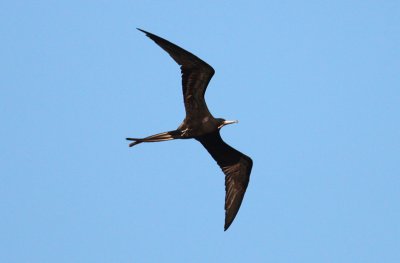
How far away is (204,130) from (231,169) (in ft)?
6.53

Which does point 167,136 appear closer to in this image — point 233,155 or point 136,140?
point 136,140

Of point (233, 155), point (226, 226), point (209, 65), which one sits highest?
point (209, 65)

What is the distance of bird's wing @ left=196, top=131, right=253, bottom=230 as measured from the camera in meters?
20.1

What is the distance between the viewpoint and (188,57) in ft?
58.6

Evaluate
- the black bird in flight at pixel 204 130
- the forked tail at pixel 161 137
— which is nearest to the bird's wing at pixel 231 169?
the black bird in flight at pixel 204 130

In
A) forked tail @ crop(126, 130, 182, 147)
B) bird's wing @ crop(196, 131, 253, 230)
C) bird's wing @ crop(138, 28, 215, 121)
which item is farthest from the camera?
bird's wing @ crop(196, 131, 253, 230)

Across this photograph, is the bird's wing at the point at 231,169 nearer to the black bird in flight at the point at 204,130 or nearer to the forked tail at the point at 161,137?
the black bird in flight at the point at 204,130

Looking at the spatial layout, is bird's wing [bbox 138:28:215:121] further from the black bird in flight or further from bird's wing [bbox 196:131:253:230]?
bird's wing [bbox 196:131:253:230]

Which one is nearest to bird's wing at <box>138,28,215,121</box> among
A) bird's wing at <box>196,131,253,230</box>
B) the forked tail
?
the forked tail

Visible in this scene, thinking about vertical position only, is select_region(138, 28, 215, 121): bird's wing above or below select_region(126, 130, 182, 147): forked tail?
above

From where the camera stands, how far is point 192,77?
60.1 feet

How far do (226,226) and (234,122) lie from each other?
2.49m

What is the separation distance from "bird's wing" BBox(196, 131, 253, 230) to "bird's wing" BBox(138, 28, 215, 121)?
1271 millimetres

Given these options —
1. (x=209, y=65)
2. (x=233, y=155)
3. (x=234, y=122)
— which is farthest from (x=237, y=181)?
(x=209, y=65)
